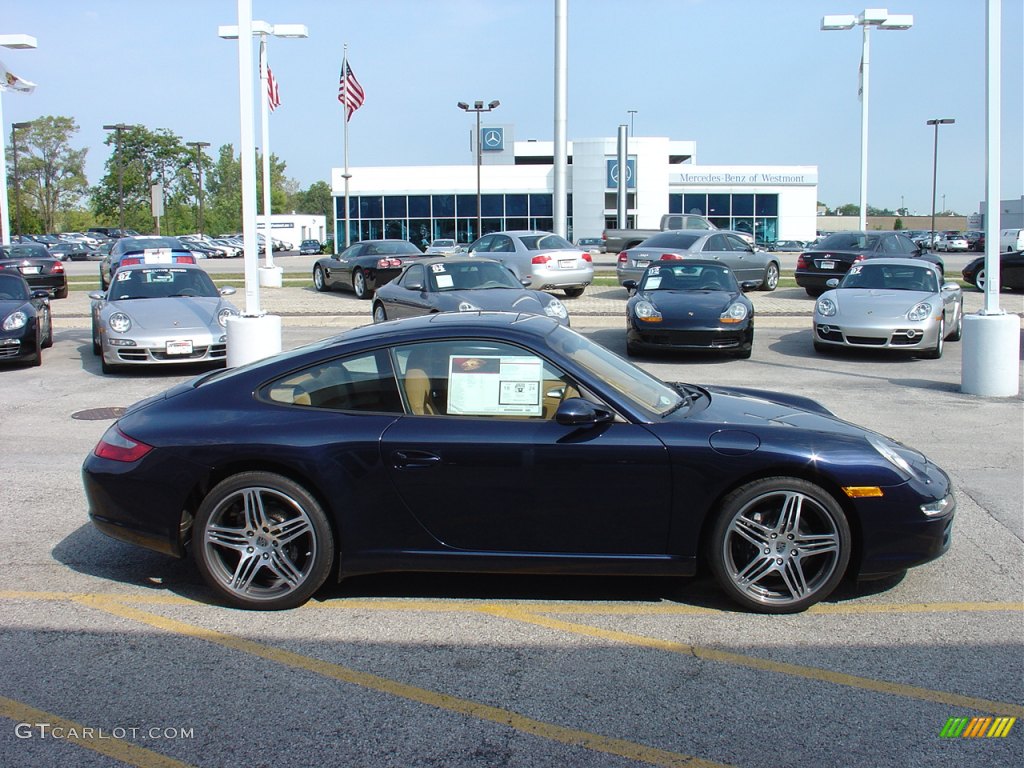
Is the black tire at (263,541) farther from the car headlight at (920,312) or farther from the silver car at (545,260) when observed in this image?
the silver car at (545,260)

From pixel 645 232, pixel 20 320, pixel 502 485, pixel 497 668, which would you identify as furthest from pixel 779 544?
pixel 645 232

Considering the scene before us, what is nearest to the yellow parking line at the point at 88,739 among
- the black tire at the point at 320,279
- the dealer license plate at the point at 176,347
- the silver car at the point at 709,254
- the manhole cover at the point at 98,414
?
the manhole cover at the point at 98,414

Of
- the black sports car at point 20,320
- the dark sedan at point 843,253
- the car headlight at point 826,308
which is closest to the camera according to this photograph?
the black sports car at point 20,320

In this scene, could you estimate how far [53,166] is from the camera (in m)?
108

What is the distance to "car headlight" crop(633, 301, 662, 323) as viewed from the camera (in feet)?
44.7

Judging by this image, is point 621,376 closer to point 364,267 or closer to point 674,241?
point 674,241

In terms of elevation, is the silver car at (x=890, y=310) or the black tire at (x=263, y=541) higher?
the silver car at (x=890, y=310)

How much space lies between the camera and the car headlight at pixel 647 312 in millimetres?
13633

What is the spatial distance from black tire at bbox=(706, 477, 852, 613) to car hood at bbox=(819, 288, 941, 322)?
9811 mm

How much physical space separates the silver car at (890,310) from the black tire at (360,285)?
12.4 meters

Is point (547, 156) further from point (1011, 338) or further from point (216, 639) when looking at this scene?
point (216, 639)

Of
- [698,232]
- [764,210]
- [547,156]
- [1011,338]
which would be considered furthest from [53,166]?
[1011,338]

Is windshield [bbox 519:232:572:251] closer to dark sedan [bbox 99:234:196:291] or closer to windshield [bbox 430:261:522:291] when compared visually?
dark sedan [bbox 99:234:196:291]

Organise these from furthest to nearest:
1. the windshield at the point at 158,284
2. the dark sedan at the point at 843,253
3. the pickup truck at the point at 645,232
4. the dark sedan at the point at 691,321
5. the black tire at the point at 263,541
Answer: the pickup truck at the point at 645,232 < the dark sedan at the point at 843,253 < the windshield at the point at 158,284 < the dark sedan at the point at 691,321 < the black tire at the point at 263,541
